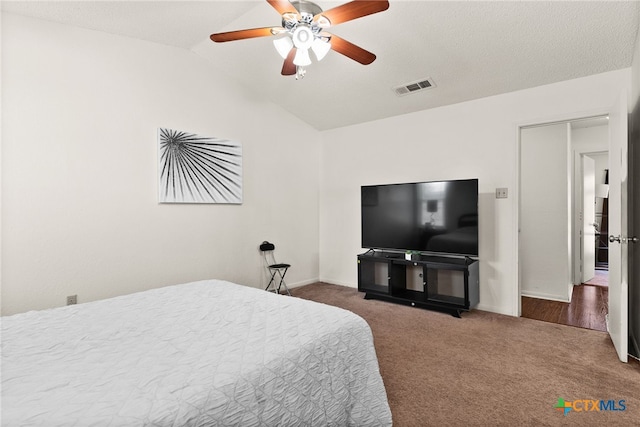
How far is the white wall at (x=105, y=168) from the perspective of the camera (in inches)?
99.0

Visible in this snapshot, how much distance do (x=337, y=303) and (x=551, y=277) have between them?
9.11ft

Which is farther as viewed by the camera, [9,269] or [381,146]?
[381,146]

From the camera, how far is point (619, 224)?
2398 mm

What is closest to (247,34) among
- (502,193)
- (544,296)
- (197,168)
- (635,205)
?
(197,168)

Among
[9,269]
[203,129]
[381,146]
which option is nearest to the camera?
[9,269]

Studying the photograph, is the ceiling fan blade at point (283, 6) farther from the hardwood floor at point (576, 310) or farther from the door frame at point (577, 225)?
the door frame at point (577, 225)

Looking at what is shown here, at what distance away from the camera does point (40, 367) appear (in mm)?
1163

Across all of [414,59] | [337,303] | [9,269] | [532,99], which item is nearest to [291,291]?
[337,303]

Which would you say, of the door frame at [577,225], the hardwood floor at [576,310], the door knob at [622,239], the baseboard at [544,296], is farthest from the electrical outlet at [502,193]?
the door frame at [577,225]

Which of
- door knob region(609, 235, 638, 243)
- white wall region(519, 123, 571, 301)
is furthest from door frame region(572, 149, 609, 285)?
door knob region(609, 235, 638, 243)

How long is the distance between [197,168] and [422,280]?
2888 millimetres

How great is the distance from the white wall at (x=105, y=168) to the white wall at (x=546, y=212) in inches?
140

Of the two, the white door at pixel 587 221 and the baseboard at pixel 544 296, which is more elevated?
the white door at pixel 587 221

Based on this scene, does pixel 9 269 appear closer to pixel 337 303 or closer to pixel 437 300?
pixel 337 303
